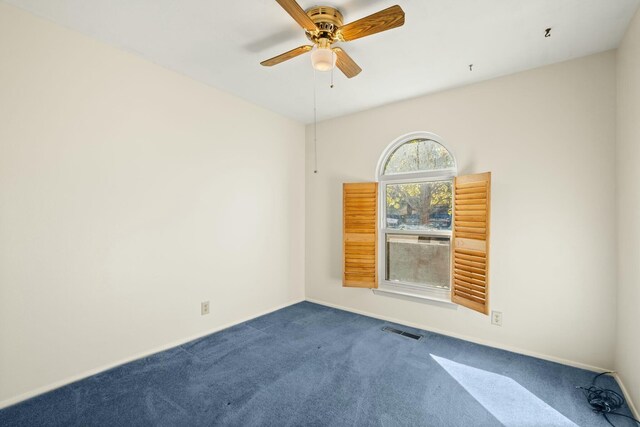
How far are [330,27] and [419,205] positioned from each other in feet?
6.75

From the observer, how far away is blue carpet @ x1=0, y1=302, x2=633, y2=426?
1.75m

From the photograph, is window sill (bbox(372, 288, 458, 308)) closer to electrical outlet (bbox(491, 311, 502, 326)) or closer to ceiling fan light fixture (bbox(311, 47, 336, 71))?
electrical outlet (bbox(491, 311, 502, 326))

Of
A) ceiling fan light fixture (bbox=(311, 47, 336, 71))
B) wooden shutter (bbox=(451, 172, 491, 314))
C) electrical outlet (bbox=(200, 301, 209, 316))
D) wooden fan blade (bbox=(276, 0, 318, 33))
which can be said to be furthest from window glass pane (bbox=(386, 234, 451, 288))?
wooden fan blade (bbox=(276, 0, 318, 33))

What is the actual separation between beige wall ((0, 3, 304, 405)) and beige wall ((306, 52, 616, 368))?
6.95 ft

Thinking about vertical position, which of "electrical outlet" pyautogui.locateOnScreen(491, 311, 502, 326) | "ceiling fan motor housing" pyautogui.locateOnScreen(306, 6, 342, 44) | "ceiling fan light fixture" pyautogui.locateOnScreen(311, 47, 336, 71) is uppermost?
"ceiling fan motor housing" pyautogui.locateOnScreen(306, 6, 342, 44)

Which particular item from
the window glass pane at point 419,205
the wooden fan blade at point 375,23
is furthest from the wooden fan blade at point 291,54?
the window glass pane at point 419,205

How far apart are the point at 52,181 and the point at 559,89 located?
3.89 meters

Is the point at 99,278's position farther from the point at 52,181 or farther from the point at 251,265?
the point at 251,265

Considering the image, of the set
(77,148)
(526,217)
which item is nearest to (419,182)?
(526,217)

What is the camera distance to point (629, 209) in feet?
6.28

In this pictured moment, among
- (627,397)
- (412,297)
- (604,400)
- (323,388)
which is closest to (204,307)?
(323,388)

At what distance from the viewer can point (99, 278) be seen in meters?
2.21

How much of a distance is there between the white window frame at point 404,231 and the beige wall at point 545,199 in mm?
103

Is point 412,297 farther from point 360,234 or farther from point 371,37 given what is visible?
point 371,37
